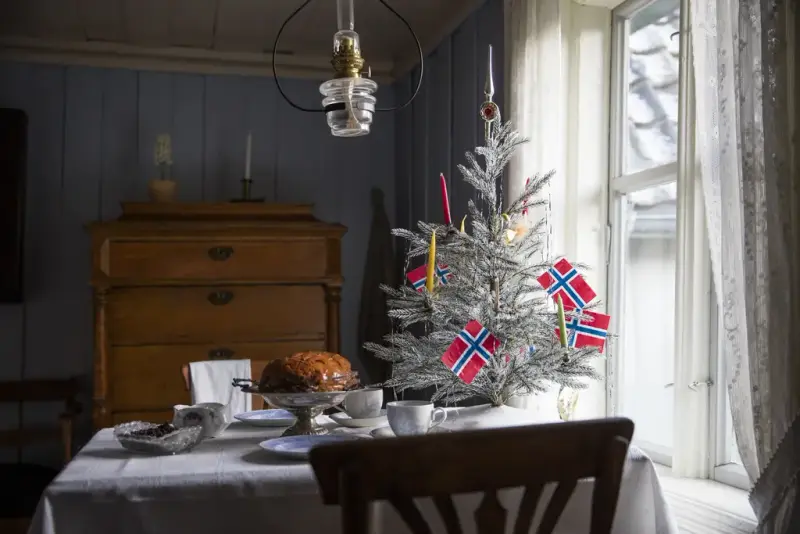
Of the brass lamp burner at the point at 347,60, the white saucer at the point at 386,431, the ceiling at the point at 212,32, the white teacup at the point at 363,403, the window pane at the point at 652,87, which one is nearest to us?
the brass lamp burner at the point at 347,60

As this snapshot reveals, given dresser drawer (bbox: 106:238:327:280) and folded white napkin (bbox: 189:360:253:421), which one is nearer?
folded white napkin (bbox: 189:360:253:421)

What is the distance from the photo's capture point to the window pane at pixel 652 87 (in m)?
2.16

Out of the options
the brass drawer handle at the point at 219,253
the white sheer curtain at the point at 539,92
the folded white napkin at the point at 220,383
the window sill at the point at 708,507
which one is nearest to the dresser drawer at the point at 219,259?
the brass drawer handle at the point at 219,253

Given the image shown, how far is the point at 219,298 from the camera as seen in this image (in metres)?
3.05

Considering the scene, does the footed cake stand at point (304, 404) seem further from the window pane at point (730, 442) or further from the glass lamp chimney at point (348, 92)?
the window pane at point (730, 442)

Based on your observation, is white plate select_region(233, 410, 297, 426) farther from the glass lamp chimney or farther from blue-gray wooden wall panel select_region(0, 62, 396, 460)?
blue-gray wooden wall panel select_region(0, 62, 396, 460)

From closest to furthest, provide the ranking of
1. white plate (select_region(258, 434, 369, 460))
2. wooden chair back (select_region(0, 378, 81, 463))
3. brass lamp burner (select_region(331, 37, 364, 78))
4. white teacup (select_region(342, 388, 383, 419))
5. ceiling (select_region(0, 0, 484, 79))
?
white plate (select_region(258, 434, 369, 460)), brass lamp burner (select_region(331, 37, 364, 78)), white teacup (select_region(342, 388, 383, 419)), ceiling (select_region(0, 0, 484, 79)), wooden chair back (select_region(0, 378, 81, 463))

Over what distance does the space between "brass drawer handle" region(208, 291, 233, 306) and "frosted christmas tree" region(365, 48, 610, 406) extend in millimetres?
1363

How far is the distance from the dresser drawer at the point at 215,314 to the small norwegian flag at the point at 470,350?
157 centimetres

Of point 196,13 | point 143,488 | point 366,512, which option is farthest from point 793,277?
point 196,13

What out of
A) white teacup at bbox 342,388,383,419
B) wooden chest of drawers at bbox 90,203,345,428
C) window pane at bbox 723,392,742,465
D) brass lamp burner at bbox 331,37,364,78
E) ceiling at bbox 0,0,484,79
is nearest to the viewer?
brass lamp burner at bbox 331,37,364,78

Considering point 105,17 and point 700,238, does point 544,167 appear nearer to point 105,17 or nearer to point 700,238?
point 700,238

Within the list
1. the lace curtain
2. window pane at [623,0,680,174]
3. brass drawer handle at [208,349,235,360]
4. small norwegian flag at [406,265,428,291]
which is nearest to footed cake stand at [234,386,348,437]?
small norwegian flag at [406,265,428,291]

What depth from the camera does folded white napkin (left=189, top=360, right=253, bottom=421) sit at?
241cm
